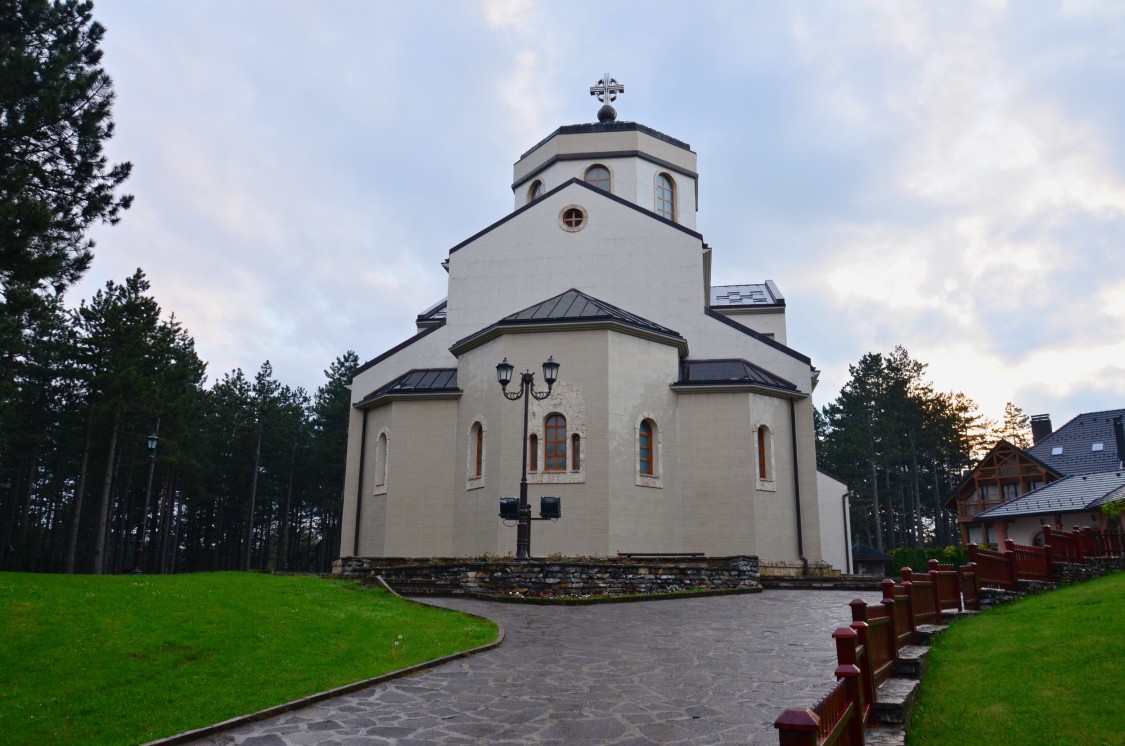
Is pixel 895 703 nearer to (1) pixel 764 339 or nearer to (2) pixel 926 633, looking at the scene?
(2) pixel 926 633

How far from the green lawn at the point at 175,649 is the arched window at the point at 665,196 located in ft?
60.7

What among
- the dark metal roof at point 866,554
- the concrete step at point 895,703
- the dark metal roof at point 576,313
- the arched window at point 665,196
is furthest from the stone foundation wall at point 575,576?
the dark metal roof at point 866,554

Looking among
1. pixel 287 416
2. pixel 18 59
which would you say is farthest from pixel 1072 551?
pixel 287 416

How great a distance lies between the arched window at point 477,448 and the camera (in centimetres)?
2077

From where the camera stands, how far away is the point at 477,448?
21.1m

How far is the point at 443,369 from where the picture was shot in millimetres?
23797

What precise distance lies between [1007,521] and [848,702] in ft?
103

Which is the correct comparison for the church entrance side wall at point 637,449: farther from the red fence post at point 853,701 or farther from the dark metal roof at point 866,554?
the dark metal roof at point 866,554

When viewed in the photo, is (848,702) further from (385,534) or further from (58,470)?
(58,470)

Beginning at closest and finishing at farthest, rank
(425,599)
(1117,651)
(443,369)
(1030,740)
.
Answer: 1. (1030,740)
2. (1117,651)
3. (425,599)
4. (443,369)

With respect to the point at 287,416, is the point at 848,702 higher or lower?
lower

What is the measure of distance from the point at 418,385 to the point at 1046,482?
30008mm

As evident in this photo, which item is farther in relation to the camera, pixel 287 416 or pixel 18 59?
pixel 287 416

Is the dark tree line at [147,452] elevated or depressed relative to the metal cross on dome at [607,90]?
depressed
